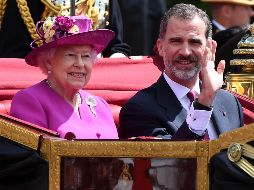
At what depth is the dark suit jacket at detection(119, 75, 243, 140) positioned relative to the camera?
5289 millimetres

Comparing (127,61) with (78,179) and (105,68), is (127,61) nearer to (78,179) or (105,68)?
(105,68)

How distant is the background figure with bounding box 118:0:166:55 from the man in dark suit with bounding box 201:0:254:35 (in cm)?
171

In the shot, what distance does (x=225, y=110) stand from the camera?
5496mm

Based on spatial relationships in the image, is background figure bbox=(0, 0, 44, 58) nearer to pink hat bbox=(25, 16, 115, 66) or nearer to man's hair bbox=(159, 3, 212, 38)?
pink hat bbox=(25, 16, 115, 66)

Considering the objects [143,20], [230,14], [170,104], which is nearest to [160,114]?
[170,104]

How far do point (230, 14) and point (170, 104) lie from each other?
167 inches

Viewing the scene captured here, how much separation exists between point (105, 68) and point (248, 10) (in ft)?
12.1

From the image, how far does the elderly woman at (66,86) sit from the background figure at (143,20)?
2.25m

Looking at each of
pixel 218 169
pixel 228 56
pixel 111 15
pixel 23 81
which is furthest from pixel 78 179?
pixel 228 56

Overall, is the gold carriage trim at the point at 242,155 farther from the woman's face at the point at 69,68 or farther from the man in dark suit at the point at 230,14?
the man in dark suit at the point at 230,14

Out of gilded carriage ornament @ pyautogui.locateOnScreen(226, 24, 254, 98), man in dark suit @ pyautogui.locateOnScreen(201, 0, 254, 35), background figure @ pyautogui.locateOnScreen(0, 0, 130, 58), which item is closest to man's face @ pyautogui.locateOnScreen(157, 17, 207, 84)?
gilded carriage ornament @ pyautogui.locateOnScreen(226, 24, 254, 98)

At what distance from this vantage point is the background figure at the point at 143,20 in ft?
25.4

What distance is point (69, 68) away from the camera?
534cm

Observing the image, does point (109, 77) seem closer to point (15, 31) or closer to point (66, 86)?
point (66, 86)
